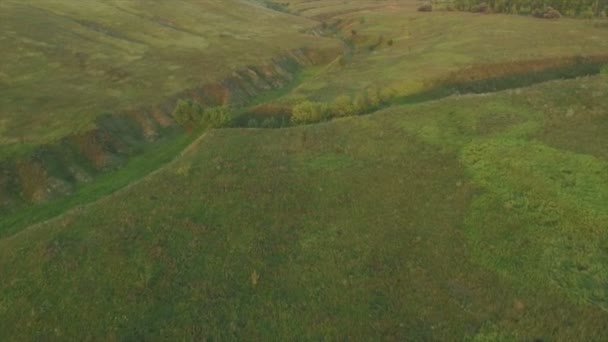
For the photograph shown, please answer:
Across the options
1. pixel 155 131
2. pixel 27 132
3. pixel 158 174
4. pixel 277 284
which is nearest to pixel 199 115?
pixel 155 131

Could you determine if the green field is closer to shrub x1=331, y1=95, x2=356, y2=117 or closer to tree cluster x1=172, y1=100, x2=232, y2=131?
tree cluster x1=172, y1=100, x2=232, y2=131

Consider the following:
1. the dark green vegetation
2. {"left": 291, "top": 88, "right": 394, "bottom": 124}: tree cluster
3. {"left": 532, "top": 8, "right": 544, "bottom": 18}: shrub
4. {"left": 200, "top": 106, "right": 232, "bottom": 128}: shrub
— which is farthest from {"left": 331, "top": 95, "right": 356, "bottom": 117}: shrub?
the dark green vegetation

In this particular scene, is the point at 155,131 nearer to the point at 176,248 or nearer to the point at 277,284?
the point at 176,248

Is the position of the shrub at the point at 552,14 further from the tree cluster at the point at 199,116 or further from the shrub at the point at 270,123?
the tree cluster at the point at 199,116

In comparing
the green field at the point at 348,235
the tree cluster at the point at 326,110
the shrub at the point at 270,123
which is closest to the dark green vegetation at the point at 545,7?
the green field at the point at 348,235

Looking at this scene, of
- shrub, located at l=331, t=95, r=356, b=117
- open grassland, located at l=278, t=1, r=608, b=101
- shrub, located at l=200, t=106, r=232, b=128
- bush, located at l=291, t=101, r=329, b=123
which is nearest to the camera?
bush, located at l=291, t=101, r=329, b=123

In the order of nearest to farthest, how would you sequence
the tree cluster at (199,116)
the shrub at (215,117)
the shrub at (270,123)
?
1. the shrub at (270,123)
2. the shrub at (215,117)
3. the tree cluster at (199,116)
